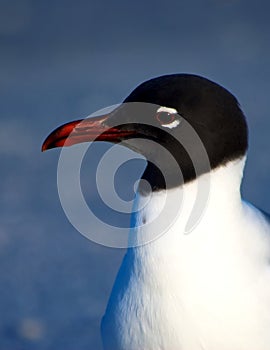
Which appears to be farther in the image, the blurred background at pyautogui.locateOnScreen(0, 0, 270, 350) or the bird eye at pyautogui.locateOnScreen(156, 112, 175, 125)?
the blurred background at pyautogui.locateOnScreen(0, 0, 270, 350)

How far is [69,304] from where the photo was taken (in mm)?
5203

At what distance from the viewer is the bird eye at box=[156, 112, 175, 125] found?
347cm

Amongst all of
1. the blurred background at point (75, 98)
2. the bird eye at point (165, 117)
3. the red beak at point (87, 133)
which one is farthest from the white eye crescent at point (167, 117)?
the blurred background at point (75, 98)

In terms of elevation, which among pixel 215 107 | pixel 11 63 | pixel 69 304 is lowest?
pixel 69 304

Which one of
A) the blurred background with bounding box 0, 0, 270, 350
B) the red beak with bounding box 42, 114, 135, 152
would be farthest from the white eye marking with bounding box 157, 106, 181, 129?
the blurred background with bounding box 0, 0, 270, 350

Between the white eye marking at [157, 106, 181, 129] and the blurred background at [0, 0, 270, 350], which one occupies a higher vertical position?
the white eye marking at [157, 106, 181, 129]

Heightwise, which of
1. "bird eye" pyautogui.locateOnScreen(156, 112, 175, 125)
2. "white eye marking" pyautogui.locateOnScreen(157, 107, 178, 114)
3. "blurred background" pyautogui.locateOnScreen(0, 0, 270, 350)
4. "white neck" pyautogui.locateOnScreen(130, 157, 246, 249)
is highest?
"white eye marking" pyautogui.locateOnScreen(157, 107, 178, 114)

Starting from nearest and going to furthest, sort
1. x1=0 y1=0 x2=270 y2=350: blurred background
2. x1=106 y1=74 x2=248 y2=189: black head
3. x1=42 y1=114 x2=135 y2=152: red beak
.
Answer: x1=106 y1=74 x2=248 y2=189: black head, x1=42 y1=114 x2=135 y2=152: red beak, x1=0 y1=0 x2=270 y2=350: blurred background

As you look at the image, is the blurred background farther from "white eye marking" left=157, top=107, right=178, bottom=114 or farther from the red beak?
"white eye marking" left=157, top=107, right=178, bottom=114

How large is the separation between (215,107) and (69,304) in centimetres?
203

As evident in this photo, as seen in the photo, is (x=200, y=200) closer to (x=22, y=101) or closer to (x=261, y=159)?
(x=261, y=159)

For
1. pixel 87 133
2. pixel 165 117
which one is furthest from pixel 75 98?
pixel 165 117

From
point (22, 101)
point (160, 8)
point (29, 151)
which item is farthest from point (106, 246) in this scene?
point (160, 8)

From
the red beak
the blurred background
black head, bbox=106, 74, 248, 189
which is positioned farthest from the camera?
the blurred background
